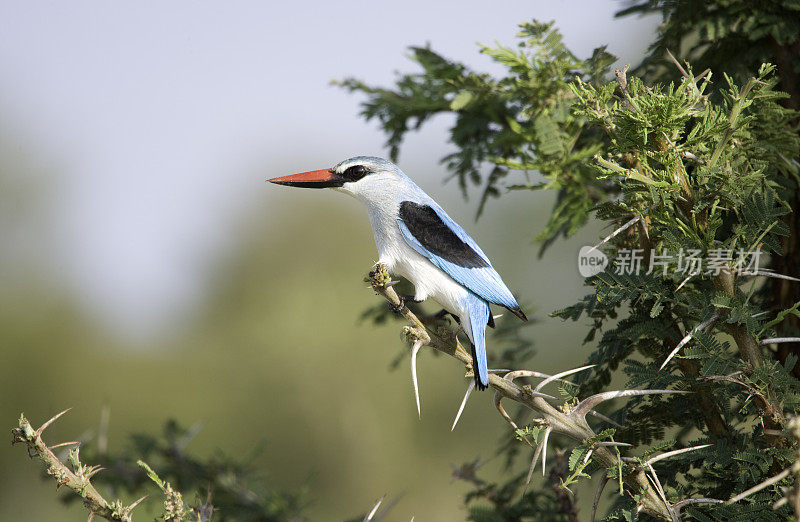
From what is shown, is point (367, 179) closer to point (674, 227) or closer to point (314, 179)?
point (314, 179)

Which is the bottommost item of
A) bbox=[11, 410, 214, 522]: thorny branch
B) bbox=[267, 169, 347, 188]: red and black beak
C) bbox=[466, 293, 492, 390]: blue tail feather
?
bbox=[11, 410, 214, 522]: thorny branch

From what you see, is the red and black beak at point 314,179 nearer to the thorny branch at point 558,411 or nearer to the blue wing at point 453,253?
the blue wing at point 453,253

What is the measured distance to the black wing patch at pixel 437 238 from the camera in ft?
10.1

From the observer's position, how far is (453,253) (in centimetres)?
310

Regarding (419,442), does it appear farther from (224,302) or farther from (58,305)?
(58,305)

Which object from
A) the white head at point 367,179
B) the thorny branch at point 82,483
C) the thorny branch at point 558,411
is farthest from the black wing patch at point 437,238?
the thorny branch at point 82,483

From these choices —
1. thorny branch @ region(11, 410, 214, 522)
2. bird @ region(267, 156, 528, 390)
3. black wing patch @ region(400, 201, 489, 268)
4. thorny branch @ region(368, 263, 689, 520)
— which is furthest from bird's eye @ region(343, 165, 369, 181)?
thorny branch @ region(11, 410, 214, 522)

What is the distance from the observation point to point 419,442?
7.52 metres

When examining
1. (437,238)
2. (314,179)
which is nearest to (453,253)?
(437,238)

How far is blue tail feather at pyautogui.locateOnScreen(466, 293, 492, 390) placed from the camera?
2416mm

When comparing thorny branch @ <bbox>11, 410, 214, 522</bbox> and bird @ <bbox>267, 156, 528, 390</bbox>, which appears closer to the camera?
thorny branch @ <bbox>11, 410, 214, 522</bbox>

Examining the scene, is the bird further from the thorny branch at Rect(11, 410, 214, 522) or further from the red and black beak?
the thorny branch at Rect(11, 410, 214, 522)

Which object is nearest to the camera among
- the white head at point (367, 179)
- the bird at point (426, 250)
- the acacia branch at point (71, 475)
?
the acacia branch at point (71, 475)

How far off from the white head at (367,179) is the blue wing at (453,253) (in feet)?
0.61
